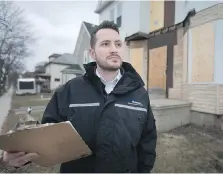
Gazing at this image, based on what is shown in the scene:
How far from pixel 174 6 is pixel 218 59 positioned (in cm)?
409

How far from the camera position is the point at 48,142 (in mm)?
1575

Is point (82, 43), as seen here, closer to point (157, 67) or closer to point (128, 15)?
point (128, 15)

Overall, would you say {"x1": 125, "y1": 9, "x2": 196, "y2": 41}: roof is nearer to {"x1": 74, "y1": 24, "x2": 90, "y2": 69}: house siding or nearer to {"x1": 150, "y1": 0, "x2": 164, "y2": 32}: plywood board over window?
{"x1": 150, "y1": 0, "x2": 164, "y2": 32}: plywood board over window

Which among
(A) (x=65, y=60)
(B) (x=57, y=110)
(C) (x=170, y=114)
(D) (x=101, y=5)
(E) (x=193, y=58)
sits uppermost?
(D) (x=101, y=5)

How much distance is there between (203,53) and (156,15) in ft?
16.1

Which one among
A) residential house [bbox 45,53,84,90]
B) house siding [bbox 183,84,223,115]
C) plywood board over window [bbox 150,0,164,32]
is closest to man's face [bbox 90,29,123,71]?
house siding [bbox 183,84,223,115]

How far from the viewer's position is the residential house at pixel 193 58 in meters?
7.75

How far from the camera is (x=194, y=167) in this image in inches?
191

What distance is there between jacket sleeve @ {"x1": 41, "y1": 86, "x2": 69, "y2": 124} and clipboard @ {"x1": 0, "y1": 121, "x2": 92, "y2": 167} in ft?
1.14

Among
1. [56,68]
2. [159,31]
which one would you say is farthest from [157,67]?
[56,68]

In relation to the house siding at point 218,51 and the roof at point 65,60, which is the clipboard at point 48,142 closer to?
the house siding at point 218,51

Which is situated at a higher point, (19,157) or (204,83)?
(204,83)

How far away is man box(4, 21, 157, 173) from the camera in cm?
186

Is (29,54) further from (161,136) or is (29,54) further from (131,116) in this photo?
(131,116)
